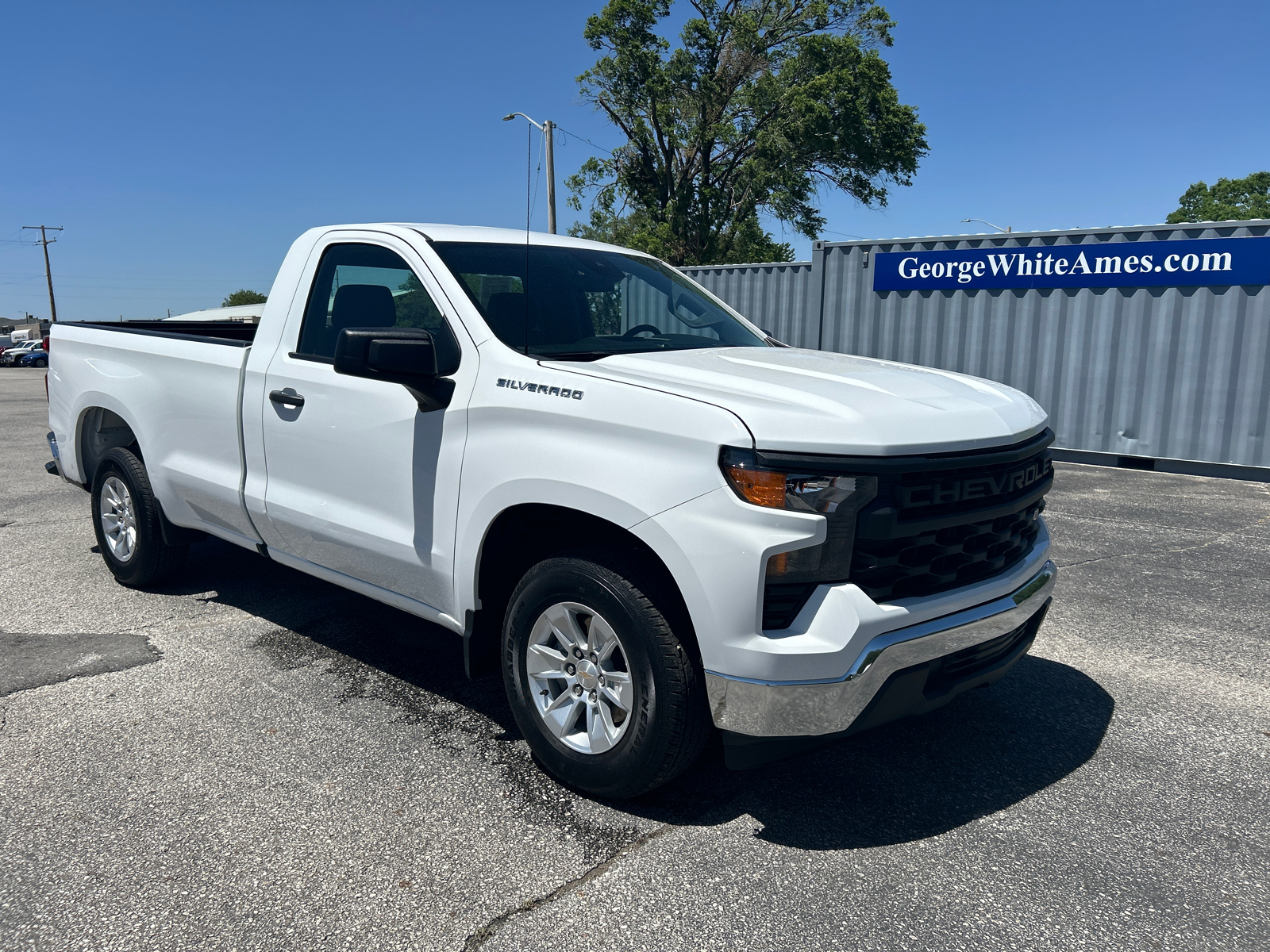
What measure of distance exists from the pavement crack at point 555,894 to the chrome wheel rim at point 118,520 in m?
3.61

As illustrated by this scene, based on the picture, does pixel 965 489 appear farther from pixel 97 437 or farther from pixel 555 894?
pixel 97 437

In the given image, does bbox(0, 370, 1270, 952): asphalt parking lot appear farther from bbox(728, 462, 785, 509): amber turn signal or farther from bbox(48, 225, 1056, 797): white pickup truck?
bbox(728, 462, 785, 509): amber turn signal

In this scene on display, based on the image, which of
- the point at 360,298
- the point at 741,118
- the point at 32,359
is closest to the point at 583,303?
the point at 360,298

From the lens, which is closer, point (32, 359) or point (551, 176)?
point (551, 176)

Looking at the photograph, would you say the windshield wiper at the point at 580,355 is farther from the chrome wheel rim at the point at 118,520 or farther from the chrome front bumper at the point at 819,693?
the chrome wheel rim at the point at 118,520

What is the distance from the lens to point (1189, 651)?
457cm

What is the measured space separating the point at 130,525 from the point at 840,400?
Answer: 4.22 metres

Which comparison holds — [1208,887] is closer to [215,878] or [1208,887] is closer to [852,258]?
[215,878]

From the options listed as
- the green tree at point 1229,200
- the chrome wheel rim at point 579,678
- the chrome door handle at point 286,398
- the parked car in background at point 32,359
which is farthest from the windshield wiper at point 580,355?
the green tree at point 1229,200

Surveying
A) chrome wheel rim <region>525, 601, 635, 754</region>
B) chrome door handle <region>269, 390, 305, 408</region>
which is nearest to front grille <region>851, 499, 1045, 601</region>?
chrome wheel rim <region>525, 601, 635, 754</region>

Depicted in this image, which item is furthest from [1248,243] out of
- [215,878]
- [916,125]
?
[916,125]

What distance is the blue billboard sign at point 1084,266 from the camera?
33.6ft

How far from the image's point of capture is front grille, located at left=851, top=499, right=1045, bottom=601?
2629mm

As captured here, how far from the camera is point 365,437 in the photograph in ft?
11.8
